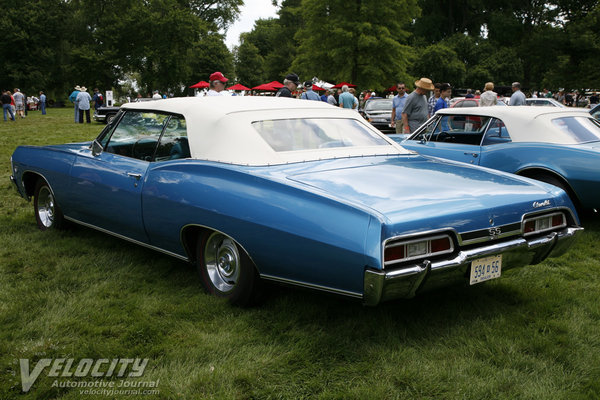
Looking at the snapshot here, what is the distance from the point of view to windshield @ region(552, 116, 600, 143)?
20.5 ft

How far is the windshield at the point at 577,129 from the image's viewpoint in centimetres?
626

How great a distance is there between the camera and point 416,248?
10.1ft

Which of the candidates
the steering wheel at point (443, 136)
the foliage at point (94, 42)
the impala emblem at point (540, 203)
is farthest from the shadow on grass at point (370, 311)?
the foliage at point (94, 42)

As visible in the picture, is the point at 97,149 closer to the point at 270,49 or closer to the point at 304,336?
the point at 304,336

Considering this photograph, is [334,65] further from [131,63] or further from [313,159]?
[313,159]

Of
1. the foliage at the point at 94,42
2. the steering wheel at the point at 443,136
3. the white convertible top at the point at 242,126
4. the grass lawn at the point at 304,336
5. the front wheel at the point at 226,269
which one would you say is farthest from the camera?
the foliage at the point at 94,42

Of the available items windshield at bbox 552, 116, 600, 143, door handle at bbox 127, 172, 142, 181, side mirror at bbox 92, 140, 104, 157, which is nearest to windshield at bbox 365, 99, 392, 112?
windshield at bbox 552, 116, 600, 143

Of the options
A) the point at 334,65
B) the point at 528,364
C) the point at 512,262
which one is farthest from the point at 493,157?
the point at 334,65

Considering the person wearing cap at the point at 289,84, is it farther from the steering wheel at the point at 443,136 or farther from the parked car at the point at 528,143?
the steering wheel at the point at 443,136

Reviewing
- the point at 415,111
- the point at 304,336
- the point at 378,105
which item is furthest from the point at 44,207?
the point at 378,105

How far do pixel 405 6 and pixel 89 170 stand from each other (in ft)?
108

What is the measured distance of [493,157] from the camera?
Answer: 6.48 m

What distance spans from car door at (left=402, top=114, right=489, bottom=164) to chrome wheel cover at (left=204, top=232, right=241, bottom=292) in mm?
3739
